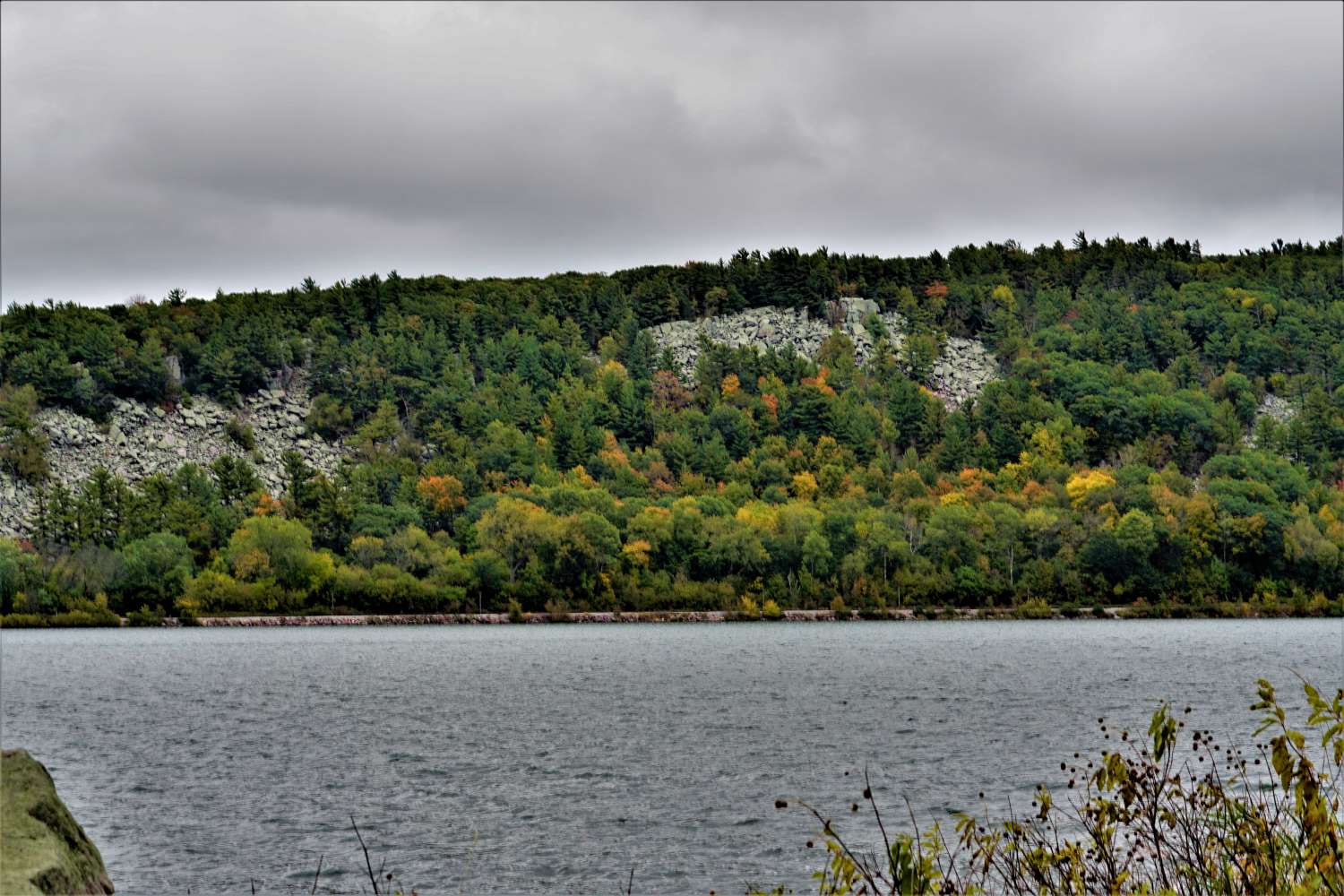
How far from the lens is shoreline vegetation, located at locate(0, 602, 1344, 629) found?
150375mm

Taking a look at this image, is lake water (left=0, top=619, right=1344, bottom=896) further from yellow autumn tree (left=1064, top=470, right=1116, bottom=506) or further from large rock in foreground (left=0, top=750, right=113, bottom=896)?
yellow autumn tree (left=1064, top=470, right=1116, bottom=506)

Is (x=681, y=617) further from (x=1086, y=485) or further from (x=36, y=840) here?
(x=36, y=840)

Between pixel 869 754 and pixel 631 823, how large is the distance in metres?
11.5

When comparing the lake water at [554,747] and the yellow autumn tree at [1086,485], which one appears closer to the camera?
the lake water at [554,747]

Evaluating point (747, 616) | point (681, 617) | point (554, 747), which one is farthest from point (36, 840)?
point (681, 617)

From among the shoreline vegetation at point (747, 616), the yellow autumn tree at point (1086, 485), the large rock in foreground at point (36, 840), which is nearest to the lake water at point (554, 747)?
the large rock in foreground at point (36, 840)

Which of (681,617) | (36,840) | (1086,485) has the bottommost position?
(681,617)

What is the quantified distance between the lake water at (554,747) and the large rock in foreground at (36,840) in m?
3.75

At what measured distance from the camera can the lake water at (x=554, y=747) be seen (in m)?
26.0

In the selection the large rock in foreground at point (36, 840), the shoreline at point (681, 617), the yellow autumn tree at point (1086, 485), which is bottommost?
the shoreline at point (681, 617)

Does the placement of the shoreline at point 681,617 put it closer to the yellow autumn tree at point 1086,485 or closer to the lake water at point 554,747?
the yellow autumn tree at point 1086,485

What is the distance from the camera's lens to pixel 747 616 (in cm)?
15488

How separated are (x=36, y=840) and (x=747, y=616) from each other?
13797 cm

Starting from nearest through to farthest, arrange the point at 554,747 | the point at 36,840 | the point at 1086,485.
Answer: the point at 36,840
the point at 554,747
the point at 1086,485
